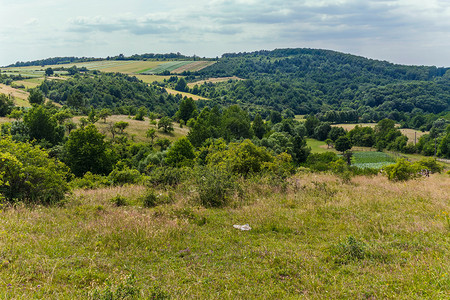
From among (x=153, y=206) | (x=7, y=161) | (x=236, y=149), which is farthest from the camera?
(x=236, y=149)

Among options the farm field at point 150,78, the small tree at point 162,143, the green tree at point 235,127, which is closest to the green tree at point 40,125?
the small tree at point 162,143

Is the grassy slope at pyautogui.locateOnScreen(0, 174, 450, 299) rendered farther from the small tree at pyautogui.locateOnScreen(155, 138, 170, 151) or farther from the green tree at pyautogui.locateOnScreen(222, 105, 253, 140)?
the green tree at pyautogui.locateOnScreen(222, 105, 253, 140)

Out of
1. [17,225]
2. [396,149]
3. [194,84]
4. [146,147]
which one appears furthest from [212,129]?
[194,84]

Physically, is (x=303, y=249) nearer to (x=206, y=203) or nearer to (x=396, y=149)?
(x=206, y=203)

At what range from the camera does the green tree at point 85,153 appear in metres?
32.5

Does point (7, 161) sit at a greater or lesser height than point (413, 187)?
greater

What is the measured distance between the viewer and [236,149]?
17.3 m

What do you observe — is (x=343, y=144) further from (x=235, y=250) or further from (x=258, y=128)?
(x=235, y=250)

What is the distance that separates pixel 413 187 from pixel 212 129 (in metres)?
47.4

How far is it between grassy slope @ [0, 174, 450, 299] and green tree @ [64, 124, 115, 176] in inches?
978

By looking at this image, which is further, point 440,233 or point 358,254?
point 440,233

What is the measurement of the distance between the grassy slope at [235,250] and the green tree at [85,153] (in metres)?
24.8

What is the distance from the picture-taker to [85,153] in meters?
32.7

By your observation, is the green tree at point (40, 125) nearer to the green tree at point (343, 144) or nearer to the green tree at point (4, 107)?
the green tree at point (4, 107)
